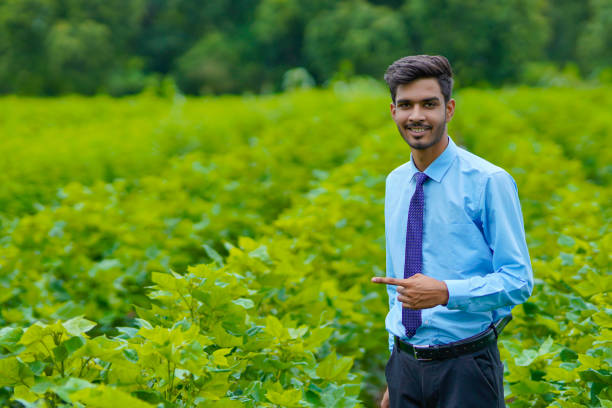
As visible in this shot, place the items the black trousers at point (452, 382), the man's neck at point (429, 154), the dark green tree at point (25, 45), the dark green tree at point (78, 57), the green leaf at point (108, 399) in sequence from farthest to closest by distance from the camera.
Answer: the dark green tree at point (25, 45)
the dark green tree at point (78, 57)
the man's neck at point (429, 154)
the black trousers at point (452, 382)
the green leaf at point (108, 399)

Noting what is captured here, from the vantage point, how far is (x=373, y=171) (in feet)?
22.5

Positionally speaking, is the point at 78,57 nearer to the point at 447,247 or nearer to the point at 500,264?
the point at 447,247

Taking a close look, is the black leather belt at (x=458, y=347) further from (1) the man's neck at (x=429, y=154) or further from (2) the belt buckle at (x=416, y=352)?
(1) the man's neck at (x=429, y=154)

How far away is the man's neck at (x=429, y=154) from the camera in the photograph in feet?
7.39

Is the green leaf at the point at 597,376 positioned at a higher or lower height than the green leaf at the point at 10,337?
lower

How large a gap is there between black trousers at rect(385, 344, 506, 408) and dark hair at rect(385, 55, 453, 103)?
841mm

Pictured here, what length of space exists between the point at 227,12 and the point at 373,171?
47.7m

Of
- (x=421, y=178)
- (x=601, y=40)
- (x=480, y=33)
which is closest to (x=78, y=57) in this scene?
(x=480, y=33)

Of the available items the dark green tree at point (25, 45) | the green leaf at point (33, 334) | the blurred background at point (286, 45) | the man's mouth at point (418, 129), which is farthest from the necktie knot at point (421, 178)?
the dark green tree at point (25, 45)

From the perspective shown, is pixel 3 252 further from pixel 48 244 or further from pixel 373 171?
pixel 373 171

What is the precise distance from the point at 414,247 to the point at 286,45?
4571cm

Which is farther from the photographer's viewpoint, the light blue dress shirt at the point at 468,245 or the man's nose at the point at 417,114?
the man's nose at the point at 417,114

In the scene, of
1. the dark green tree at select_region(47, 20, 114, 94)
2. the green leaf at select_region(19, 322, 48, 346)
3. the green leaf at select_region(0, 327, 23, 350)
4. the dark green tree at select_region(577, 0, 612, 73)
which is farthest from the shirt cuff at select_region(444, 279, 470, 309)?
the dark green tree at select_region(577, 0, 612, 73)

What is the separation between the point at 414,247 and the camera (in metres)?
2.24
